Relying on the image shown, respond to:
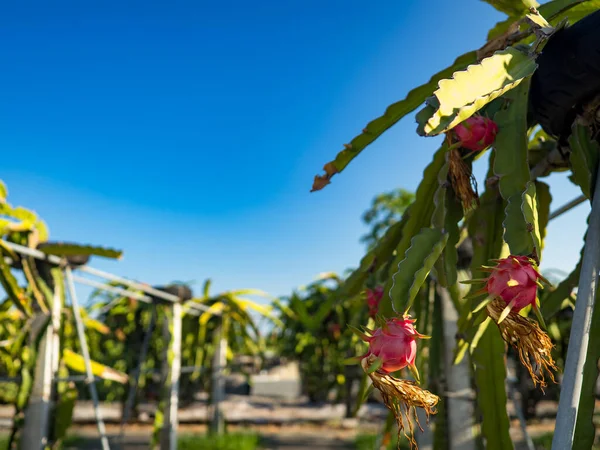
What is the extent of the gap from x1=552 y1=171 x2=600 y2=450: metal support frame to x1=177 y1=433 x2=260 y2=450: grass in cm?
505

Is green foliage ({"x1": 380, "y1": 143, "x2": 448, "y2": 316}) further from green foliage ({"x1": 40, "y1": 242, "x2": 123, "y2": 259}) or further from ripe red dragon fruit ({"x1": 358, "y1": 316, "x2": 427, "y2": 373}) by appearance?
green foliage ({"x1": 40, "y1": 242, "x2": 123, "y2": 259})

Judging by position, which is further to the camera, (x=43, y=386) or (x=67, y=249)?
(x=67, y=249)

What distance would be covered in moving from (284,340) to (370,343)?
25.1 ft

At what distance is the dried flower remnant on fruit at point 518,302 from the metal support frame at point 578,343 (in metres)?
0.03

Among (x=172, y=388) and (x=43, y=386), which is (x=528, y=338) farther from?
(x=172, y=388)

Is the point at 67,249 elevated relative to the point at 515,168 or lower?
elevated

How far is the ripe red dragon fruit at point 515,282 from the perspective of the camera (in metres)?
0.59

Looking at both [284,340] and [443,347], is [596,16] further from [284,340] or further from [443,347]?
[284,340]

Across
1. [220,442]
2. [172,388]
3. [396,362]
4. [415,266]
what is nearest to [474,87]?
[415,266]

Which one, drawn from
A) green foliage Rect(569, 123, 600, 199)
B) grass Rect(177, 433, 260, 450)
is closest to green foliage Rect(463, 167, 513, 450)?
green foliage Rect(569, 123, 600, 199)

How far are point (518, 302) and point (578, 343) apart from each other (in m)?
0.15

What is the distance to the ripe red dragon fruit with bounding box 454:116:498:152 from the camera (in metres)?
0.81

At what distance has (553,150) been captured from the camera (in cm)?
104

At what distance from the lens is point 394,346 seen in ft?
1.96
